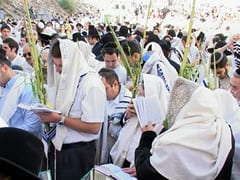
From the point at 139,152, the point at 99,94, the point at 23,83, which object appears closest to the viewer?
the point at 139,152

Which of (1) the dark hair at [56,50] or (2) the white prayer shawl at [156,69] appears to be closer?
(1) the dark hair at [56,50]

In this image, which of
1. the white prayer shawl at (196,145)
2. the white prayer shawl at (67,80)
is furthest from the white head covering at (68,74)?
the white prayer shawl at (196,145)

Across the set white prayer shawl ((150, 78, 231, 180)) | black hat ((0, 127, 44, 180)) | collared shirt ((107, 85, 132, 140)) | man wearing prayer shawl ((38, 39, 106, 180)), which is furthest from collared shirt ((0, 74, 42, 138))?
black hat ((0, 127, 44, 180))

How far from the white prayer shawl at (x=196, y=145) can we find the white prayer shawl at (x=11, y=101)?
1558 millimetres

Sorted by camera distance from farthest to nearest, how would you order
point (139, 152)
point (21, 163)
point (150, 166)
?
1. point (139, 152)
2. point (150, 166)
3. point (21, 163)

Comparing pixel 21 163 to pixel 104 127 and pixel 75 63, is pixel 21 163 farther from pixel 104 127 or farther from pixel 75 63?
pixel 104 127

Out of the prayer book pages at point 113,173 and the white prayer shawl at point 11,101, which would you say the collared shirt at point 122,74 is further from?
the prayer book pages at point 113,173

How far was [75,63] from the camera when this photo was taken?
328 cm

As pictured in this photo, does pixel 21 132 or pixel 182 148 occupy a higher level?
pixel 21 132

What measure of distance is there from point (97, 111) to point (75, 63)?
37 centimetres

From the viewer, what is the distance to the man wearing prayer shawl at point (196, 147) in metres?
2.16

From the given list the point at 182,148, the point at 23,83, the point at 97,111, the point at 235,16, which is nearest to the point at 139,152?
the point at 182,148

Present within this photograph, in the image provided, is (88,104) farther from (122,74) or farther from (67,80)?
(122,74)

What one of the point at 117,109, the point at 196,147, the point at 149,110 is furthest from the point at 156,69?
the point at 196,147
